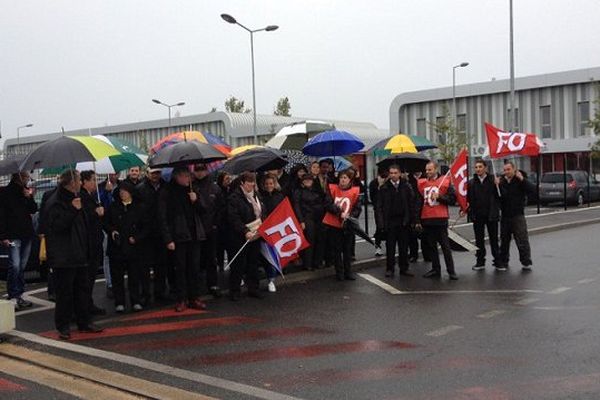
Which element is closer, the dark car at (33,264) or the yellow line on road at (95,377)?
the yellow line on road at (95,377)

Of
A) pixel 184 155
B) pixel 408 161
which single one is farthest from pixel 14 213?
pixel 408 161

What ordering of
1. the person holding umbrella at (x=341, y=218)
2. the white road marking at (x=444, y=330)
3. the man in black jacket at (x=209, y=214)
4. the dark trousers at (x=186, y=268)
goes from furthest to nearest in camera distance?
the person holding umbrella at (x=341, y=218) < the man in black jacket at (x=209, y=214) < the dark trousers at (x=186, y=268) < the white road marking at (x=444, y=330)

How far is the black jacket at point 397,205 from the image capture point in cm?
1024

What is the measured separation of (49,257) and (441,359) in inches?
163

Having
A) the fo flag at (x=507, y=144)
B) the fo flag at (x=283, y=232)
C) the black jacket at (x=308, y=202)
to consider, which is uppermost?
the fo flag at (x=507, y=144)

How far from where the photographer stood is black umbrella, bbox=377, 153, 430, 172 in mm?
11281

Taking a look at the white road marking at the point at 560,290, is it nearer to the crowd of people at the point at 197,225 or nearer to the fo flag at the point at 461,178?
the crowd of people at the point at 197,225

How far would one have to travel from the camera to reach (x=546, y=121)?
4344 cm

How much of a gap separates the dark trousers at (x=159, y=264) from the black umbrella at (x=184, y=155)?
1.09 meters

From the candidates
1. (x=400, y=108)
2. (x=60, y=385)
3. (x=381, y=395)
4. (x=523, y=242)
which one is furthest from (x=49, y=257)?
(x=400, y=108)

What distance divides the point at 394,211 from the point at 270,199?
212 cm

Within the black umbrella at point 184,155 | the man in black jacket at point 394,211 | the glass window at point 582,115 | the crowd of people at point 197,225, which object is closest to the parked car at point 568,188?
the glass window at point 582,115

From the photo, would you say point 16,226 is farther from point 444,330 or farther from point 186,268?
point 444,330

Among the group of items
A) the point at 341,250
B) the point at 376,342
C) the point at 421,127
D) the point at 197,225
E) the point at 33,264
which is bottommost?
the point at 376,342
